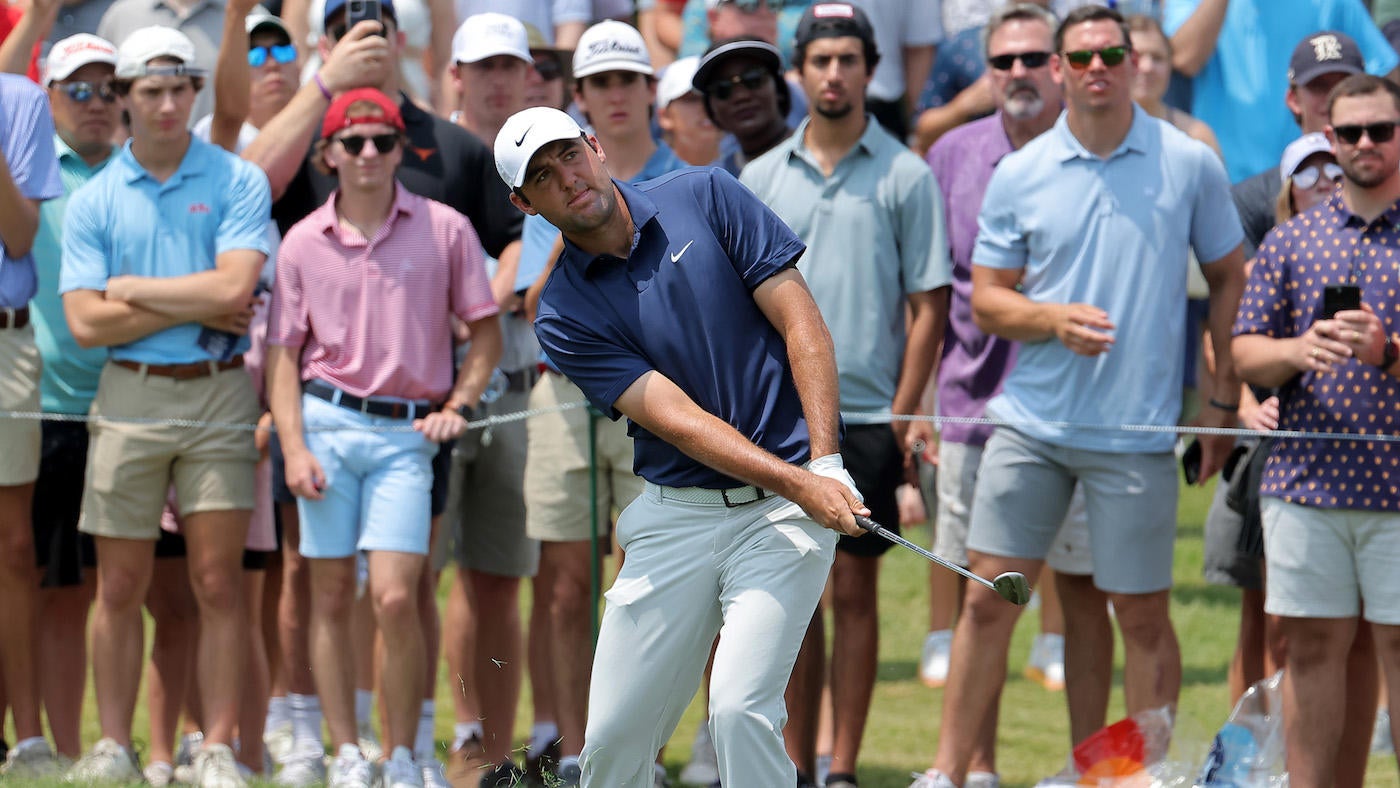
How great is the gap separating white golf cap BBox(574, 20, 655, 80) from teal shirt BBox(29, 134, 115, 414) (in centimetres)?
200

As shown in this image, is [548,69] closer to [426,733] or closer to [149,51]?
[149,51]

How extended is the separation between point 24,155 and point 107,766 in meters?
2.34

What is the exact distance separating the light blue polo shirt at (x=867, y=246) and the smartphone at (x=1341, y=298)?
1526 millimetres

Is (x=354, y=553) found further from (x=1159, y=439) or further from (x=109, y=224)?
(x=1159, y=439)

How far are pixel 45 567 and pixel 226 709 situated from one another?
1.13m

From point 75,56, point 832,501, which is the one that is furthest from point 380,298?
→ point 832,501

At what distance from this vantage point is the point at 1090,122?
686 cm

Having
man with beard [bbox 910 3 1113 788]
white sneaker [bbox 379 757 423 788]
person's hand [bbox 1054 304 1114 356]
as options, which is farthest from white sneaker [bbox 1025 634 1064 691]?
white sneaker [bbox 379 757 423 788]

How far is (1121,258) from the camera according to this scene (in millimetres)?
6766

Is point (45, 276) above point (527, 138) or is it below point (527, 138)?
below

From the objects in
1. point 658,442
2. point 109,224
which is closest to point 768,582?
point 658,442

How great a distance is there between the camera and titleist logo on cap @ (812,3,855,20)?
24.8ft

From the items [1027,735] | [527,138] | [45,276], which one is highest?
[527,138]

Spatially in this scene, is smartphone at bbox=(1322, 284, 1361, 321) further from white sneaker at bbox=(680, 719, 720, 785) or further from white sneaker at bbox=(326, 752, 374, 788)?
white sneaker at bbox=(326, 752, 374, 788)
